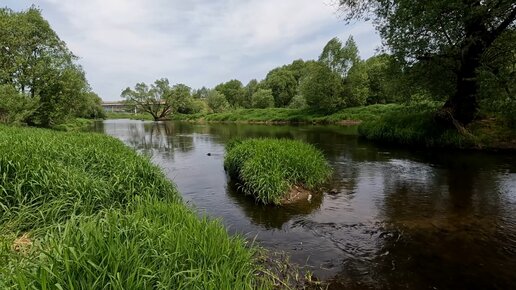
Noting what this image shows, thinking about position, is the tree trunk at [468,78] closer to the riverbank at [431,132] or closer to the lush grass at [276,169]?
the riverbank at [431,132]

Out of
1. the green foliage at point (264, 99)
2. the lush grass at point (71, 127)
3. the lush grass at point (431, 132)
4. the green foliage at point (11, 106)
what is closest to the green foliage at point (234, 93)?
the green foliage at point (264, 99)

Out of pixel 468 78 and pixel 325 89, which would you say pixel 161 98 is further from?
pixel 468 78

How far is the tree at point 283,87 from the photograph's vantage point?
89.4 metres

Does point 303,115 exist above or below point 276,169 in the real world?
above

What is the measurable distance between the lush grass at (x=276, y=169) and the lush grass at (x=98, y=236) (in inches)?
127

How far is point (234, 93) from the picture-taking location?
116438 mm

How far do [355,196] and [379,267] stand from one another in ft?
17.5

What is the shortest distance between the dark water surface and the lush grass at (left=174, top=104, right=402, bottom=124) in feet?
107

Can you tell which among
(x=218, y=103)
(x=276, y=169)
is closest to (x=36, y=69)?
(x=276, y=169)

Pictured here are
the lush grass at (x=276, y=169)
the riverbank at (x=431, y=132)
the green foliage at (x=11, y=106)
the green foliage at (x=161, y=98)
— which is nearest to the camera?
the lush grass at (x=276, y=169)

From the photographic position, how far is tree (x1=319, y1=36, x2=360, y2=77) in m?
59.2

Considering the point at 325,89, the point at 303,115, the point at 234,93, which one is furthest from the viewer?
the point at 234,93

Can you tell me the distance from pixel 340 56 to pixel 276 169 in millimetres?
53190

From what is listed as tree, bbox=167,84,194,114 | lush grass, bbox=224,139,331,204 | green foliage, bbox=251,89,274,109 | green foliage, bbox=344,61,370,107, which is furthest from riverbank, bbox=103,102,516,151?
tree, bbox=167,84,194,114
